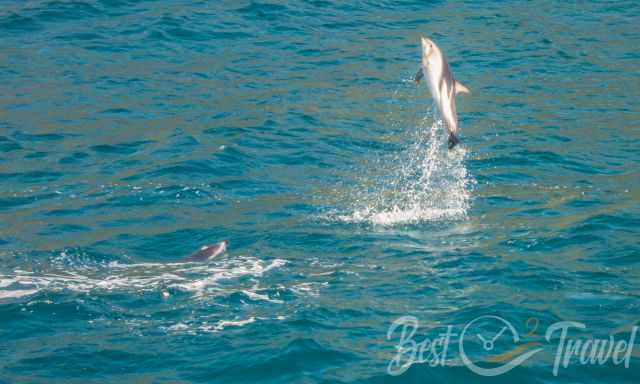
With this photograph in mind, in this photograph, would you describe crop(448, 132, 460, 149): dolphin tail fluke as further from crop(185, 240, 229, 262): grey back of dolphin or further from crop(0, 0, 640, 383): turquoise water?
crop(185, 240, 229, 262): grey back of dolphin

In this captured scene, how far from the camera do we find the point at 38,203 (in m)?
11.1

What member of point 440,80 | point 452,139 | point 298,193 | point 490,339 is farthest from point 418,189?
point 490,339

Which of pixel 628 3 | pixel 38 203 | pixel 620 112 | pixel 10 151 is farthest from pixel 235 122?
pixel 628 3

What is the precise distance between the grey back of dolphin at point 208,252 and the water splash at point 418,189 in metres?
1.61

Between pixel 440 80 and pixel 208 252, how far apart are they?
9.04 feet

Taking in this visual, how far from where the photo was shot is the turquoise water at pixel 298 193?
7.15 m

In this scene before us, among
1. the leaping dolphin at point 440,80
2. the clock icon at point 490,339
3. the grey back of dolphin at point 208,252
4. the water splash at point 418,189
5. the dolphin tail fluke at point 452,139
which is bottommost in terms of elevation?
the water splash at point 418,189

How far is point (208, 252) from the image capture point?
30.2 feet

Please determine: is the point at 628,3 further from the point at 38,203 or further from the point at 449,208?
the point at 38,203

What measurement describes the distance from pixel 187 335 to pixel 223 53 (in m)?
12.5

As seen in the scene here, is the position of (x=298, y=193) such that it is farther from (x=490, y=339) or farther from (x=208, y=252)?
(x=490, y=339)

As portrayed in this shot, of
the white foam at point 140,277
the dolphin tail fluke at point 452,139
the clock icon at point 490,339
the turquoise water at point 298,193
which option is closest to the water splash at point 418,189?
the turquoise water at point 298,193

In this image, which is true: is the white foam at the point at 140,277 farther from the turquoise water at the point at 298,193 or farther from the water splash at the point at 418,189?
the water splash at the point at 418,189

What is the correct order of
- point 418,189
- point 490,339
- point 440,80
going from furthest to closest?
point 418,189
point 440,80
point 490,339
